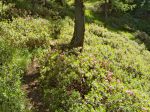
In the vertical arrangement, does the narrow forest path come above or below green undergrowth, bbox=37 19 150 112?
below

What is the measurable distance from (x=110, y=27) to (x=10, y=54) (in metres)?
26.0

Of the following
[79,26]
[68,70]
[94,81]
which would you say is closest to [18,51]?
[68,70]

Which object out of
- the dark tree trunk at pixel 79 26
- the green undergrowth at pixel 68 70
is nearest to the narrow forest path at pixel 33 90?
the green undergrowth at pixel 68 70

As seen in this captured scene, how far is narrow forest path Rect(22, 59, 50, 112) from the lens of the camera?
14.5 m

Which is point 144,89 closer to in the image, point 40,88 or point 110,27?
point 40,88

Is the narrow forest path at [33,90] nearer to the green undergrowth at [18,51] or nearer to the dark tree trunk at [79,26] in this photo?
the green undergrowth at [18,51]

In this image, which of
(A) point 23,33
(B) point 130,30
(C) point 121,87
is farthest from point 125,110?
(B) point 130,30

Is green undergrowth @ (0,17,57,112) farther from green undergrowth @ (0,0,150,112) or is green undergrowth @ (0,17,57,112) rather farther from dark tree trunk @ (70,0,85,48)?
dark tree trunk @ (70,0,85,48)

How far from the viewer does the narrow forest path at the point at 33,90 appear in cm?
1449

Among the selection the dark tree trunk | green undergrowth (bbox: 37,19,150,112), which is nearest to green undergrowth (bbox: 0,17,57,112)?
green undergrowth (bbox: 37,19,150,112)

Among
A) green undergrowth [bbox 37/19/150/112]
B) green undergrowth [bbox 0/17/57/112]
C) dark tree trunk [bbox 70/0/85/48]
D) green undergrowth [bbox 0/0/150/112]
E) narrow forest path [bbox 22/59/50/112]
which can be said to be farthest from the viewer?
dark tree trunk [bbox 70/0/85/48]

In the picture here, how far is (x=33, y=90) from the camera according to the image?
16281 millimetres

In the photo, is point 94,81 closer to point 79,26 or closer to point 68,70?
point 68,70

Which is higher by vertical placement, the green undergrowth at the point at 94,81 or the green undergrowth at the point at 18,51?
the green undergrowth at the point at 18,51
